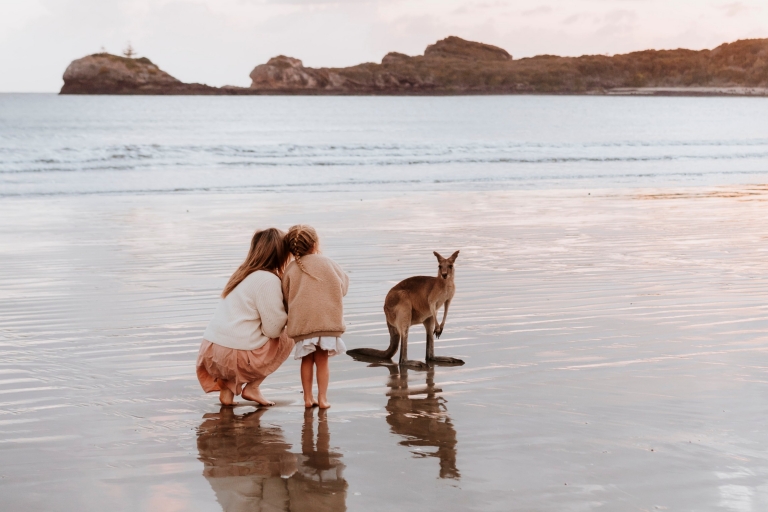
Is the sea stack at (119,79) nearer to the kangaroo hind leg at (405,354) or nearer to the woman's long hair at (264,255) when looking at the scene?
the kangaroo hind leg at (405,354)

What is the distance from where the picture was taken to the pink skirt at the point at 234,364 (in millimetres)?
4965

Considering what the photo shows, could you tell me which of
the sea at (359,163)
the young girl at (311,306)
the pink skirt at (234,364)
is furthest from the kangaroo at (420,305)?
the sea at (359,163)

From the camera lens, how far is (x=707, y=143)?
129ft

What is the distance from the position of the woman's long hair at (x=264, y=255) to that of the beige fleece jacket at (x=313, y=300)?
0.11 metres

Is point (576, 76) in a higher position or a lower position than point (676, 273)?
higher

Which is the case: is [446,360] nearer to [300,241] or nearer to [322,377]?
[322,377]

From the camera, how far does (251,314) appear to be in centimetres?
504

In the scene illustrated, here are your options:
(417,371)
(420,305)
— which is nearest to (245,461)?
(417,371)

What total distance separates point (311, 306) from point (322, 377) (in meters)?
0.41

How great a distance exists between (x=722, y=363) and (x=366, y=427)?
2.54m

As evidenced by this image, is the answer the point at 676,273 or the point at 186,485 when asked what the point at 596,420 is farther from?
the point at 676,273

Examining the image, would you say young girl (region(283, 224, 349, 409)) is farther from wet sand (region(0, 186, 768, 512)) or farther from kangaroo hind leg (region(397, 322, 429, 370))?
kangaroo hind leg (region(397, 322, 429, 370))

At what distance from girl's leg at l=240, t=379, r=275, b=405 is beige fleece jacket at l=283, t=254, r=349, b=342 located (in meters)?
0.37

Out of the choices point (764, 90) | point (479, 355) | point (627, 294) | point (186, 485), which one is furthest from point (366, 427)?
point (764, 90)
